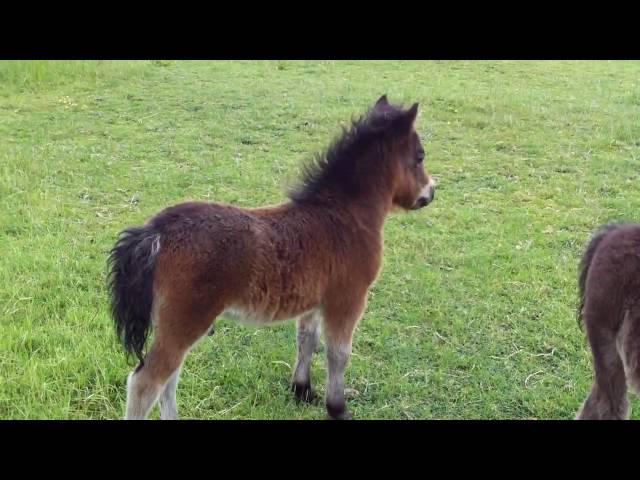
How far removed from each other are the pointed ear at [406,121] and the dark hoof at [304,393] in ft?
6.13

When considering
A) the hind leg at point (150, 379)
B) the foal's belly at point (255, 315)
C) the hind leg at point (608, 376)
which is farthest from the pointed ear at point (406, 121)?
the hind leg at point (150, 379)

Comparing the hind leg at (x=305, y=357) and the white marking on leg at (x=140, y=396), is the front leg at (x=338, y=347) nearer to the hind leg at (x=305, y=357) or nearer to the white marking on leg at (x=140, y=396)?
the hind leg at (x=305, y=357)

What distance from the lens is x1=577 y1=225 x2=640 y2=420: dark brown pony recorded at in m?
3.21

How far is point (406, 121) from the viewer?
13.9ft

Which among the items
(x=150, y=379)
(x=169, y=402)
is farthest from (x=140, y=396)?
(x=169, y=402)

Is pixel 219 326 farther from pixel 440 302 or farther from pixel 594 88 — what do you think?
pixel 594 88

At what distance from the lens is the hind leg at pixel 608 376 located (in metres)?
3.28

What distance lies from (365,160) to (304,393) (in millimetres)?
1645

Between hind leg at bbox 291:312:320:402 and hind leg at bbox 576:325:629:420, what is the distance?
5.73 ft

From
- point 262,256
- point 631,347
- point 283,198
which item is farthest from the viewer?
point 283,198

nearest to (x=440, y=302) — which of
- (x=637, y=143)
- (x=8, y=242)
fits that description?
(x=8, y=242)

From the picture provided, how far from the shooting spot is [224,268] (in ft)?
11.1

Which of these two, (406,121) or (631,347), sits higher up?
(406,121)

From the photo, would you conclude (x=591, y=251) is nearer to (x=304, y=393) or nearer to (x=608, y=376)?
(x=608, y=376)
